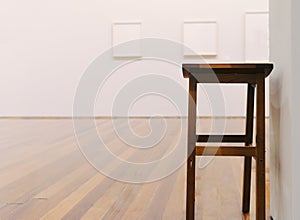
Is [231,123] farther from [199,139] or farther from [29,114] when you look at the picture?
[199,139]

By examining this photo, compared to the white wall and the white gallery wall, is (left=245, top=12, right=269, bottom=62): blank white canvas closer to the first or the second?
the white gallery wall

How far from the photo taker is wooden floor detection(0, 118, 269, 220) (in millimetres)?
2203

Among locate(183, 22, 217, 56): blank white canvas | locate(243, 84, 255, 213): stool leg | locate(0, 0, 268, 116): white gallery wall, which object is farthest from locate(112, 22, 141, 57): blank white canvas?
locate(243, 84, 255, 213): stool leg

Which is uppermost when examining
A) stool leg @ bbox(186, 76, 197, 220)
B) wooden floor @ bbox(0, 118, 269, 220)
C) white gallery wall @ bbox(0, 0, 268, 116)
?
white gallery wall @ bbox(0, 0, 268, 116)

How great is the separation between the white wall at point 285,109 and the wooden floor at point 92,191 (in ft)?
1.22

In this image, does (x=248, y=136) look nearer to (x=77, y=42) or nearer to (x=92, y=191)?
(x=92, y=191)

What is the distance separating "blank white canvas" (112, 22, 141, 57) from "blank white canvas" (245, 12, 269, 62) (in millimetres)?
1576

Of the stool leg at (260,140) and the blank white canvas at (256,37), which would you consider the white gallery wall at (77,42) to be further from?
the stool leg at (260,140)

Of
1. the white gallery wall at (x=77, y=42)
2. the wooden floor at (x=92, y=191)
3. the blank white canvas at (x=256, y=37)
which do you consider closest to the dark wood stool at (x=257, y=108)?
the wooden floor at (x=92, y=191)

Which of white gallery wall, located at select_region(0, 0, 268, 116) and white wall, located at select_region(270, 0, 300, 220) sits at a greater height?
white gallery wall, located at select_region(0, 0, 268, 116)

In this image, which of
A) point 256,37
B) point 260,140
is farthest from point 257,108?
point 256,37

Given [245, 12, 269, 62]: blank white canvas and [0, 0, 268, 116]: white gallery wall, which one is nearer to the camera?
[245, 12, 269, 62]: blank white canvas

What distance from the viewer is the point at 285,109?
1654 mm

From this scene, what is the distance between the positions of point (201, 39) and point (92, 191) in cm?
506
